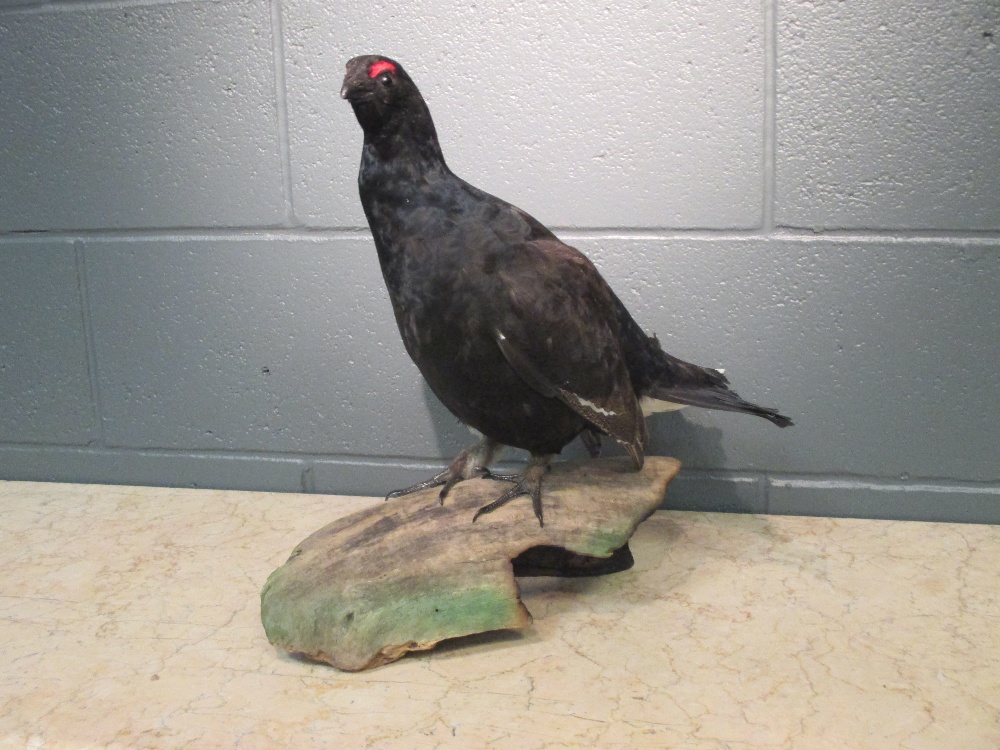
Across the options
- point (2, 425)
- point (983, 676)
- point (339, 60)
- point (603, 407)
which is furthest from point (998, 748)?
point (2, 425)

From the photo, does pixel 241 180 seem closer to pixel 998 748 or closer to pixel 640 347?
pixel 640 347

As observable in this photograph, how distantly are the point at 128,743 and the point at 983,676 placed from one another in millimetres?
1268

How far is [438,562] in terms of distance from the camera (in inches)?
61.4

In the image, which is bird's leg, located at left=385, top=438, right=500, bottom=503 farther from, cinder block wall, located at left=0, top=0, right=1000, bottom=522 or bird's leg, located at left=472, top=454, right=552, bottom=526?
cinder block wall, located at left=0, top=0, right=1000, bottom=522

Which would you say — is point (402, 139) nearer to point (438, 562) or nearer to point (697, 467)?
point (438, 562)

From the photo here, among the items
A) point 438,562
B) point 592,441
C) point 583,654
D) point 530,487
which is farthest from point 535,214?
point 583,654

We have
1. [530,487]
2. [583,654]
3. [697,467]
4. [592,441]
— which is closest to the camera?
[583,654]

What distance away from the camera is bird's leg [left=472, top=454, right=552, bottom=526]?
1.66 meters

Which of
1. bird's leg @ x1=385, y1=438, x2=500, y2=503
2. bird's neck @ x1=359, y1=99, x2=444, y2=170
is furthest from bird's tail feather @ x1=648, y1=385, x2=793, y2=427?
bird's neck @ x1=359, y1=99, x2=444, y2=170

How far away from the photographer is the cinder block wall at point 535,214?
6.26 feet

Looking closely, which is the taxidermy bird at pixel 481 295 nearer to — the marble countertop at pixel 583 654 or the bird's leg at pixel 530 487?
the bird's leg at pixel 530 487

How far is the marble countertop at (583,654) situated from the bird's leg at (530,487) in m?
0.19

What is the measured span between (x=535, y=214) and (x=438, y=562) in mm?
880

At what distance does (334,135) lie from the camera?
6.93 ft
